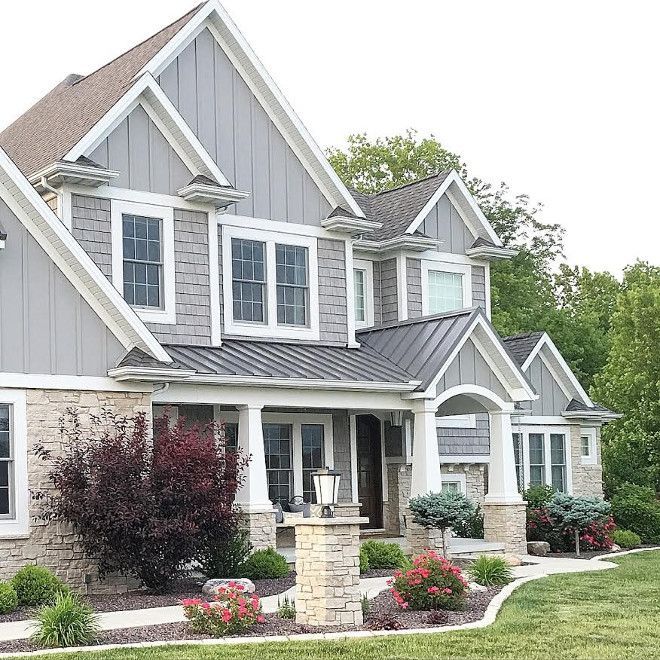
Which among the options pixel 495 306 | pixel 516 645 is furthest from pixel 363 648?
pixel 495 306

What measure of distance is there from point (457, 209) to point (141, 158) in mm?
8426

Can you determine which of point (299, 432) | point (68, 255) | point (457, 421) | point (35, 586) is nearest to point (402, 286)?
point (457, 421)

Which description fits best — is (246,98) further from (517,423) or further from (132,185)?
(517,423)

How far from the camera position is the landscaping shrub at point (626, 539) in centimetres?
2523

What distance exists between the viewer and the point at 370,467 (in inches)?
977

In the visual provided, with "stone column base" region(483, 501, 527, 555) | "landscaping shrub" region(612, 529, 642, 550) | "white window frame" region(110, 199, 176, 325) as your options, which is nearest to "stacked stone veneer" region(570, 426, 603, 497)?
"landscaping shrub" region(612, 529, 642, 550)

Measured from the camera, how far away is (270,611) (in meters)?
14.8

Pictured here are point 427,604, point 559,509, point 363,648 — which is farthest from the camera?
point 559,509

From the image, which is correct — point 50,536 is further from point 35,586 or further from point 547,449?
point 547,449

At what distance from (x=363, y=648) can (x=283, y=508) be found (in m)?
10.4

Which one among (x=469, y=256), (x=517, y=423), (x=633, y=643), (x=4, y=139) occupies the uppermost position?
(x=4, y=139)

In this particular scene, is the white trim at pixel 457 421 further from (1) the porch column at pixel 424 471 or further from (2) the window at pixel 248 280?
(2) the window at pixel 248 280

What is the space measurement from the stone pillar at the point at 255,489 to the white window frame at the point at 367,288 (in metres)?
6.00

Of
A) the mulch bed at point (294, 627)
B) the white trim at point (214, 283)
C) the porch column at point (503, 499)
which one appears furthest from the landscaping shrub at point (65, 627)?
the porch column at point (503, 499)
